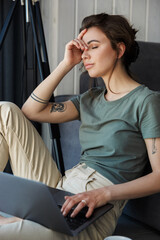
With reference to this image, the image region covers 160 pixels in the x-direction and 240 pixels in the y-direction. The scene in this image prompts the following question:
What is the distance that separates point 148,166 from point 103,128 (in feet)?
0.77

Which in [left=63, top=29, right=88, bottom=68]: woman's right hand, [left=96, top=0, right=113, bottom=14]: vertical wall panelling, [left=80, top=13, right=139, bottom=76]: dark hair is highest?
[left=96, top=0, right=113, bottom=14]: vertical wall panelling

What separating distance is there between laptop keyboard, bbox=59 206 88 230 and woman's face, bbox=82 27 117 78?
0.60 m

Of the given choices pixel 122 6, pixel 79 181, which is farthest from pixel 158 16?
pixel 79 181

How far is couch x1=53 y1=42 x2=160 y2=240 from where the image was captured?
1327mm

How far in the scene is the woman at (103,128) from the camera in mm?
1202

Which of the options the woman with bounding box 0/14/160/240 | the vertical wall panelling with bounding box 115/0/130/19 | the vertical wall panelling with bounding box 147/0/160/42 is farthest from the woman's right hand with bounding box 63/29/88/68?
the vertical wall panelling with bounding box 147/0/160/42

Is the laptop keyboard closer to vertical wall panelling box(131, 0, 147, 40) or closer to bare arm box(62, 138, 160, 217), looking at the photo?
bare arm box(62, 138, 160, 217)

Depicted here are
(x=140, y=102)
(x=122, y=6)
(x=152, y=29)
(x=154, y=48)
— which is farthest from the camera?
(x=152, y=29)

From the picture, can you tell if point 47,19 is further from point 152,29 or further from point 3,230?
point 3,230

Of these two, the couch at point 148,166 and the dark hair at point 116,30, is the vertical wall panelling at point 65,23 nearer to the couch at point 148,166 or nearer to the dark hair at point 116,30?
the couch at point 148,166

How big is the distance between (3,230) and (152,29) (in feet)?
7.13

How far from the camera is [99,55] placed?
141cm

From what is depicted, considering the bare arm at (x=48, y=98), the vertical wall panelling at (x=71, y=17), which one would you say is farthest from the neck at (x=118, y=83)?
the vertical wall panelling at (x=71, y=17)

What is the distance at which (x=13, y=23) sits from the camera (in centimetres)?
233
